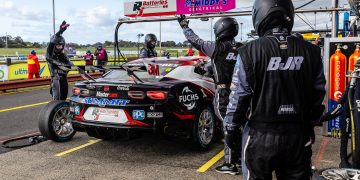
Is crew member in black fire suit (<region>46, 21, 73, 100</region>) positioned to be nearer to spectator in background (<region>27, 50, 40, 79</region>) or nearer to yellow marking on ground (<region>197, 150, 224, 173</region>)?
yellow marking on ground (<region>197, 150, 224, 173</region>)

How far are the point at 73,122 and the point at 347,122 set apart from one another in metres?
3.58

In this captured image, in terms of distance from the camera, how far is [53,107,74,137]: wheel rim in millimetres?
6376

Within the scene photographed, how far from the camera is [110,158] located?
5.54m

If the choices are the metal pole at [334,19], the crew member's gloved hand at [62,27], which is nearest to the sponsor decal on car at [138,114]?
the crew member's gloved hand at [62,27]

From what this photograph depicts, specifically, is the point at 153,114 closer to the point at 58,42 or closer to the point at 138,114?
the point at 138,114

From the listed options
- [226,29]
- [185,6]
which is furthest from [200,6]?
[226,29]

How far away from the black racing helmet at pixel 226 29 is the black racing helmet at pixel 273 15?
201 centimetres

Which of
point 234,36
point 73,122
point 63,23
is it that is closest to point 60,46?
point 63,23

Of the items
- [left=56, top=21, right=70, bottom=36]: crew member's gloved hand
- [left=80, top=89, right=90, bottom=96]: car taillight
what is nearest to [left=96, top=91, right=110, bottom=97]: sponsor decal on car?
[left=80, top=89, right=90, bottom=96]: car taillight

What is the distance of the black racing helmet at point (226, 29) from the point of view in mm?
4688

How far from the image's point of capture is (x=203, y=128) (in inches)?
231

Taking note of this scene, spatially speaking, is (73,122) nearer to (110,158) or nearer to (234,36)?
(110,158)

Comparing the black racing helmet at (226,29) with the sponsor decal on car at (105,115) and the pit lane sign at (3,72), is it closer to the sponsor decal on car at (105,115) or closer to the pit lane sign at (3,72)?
the sponsor decal on car at (105,115)

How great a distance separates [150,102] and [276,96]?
292 cm
